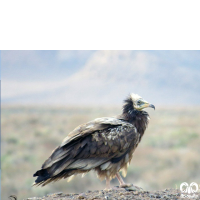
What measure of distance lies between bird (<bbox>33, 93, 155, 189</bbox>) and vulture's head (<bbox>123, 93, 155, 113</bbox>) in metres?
0.59

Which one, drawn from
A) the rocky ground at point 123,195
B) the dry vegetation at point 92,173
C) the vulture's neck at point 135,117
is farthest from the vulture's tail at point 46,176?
the dry vegetation at point 92,173

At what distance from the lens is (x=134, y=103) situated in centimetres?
877

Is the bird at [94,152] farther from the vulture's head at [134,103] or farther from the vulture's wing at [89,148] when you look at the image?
the vulture's head at [134,103]

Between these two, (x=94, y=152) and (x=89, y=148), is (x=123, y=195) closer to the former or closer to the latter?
(x=94, y=152)

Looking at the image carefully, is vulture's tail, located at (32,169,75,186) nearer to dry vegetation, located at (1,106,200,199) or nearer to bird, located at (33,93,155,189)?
bird, located at (33,93,155,189)

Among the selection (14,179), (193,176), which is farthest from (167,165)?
(14,179)

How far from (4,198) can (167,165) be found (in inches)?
619

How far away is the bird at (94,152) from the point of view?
7.58m

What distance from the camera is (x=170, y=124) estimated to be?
4684 cm

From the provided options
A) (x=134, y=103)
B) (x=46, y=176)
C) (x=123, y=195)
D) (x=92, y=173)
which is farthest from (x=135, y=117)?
(x=92, y=173)

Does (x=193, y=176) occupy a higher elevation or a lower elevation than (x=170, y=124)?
lower

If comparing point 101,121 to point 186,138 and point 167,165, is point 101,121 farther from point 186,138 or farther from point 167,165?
point 186,138

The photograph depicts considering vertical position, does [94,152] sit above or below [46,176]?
above

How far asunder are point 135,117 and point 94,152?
1.54m
